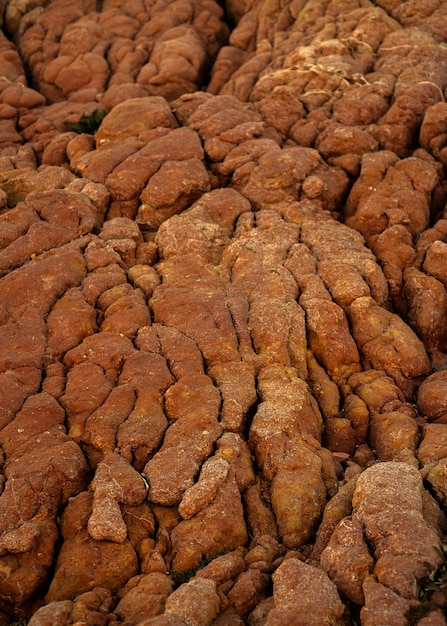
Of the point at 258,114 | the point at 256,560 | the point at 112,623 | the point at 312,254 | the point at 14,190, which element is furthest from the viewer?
the point at 258,114

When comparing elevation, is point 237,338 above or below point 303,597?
below

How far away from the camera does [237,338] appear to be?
18.6m

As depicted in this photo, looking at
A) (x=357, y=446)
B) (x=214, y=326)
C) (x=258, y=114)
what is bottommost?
(x=357, y=446)

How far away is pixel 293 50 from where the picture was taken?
3164 centimetres

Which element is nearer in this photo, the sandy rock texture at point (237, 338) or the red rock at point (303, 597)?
the red rock at point (303, 597)

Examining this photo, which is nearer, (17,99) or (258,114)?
(258,114)

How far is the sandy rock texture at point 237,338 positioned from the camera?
43.3 ft

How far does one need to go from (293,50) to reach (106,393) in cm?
2209

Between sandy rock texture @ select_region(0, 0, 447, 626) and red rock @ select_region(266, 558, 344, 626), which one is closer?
red rock @ select_region(266, 558, 344, 626)

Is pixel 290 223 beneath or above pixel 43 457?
above

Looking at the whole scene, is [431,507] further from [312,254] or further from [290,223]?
[290,223]

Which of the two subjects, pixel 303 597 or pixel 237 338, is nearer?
pixel 303 597

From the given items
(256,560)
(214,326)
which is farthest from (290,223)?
(256,560)

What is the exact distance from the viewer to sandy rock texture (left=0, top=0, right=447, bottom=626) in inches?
519
